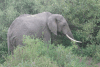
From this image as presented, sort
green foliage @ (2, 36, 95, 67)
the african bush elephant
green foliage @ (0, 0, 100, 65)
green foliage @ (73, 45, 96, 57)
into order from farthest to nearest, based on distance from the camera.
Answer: green foliage @ (73, 45, 96, 57), green foliage @ (0, 0, 100, 65), the african bush elephant, green foliage @ (2, 36, 95, 67)

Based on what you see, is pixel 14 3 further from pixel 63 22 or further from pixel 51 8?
pixel 63 22

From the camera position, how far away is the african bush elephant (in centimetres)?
522

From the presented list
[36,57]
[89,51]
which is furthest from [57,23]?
[36,57]

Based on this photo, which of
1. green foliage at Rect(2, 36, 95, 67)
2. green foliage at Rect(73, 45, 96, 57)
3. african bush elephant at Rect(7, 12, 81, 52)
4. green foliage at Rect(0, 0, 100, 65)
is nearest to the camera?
green foliage at Rect(2, 36, 95, 67)

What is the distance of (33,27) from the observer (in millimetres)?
5480

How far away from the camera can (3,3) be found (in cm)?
809

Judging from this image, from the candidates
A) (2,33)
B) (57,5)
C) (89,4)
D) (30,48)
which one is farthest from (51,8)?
(30,48)

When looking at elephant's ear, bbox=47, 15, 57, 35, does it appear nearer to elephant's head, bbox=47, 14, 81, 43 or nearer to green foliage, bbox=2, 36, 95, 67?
elephant's head, bbox=47, 14, 81, 43

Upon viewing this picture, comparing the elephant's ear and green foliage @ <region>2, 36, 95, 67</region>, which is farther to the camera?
the elephant's ear

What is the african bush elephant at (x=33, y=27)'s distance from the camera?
5.22 m

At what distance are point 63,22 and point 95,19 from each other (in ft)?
4.64

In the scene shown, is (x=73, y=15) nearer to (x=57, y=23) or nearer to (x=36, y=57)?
(x=57, y=23)

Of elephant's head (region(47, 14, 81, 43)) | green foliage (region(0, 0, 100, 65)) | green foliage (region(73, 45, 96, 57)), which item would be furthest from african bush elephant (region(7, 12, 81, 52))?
green foliage (region(73, 45, 96, 57))

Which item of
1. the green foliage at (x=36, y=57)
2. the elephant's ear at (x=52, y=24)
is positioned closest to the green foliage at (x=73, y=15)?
the elephant's ear at (x=52, y=24)
